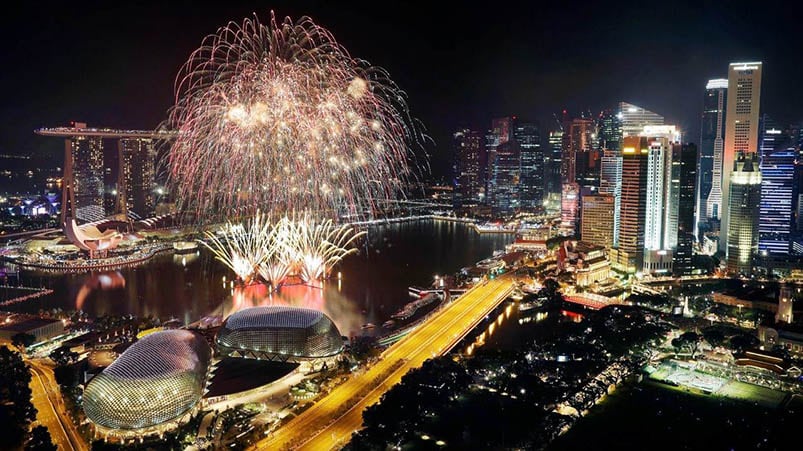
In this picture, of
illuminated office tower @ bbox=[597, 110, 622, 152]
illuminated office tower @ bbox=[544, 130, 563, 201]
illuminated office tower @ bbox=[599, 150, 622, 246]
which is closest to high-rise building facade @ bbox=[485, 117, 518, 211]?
illuminated office tower @ bbox=[544, 130, 563, 201]

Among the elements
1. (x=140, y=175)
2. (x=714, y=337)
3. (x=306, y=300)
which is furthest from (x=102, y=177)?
(x=714, y=337)

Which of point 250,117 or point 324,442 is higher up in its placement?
point 250,117

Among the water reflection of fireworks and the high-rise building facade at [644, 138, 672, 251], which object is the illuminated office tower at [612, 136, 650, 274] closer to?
the high-rise building facade at [644, 138, 672, 251]

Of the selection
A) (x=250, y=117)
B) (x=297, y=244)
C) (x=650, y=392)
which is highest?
(x=250, y=117)

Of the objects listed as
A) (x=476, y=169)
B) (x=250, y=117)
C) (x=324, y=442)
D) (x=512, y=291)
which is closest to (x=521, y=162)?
(x=476, y=169)

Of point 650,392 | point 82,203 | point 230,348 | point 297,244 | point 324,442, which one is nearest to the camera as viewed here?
point 324,442

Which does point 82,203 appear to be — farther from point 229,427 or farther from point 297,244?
point 229,427

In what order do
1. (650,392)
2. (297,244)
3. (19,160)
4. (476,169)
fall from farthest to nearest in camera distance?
(476,169) → (19,160) → (297,244) → (650,392)
